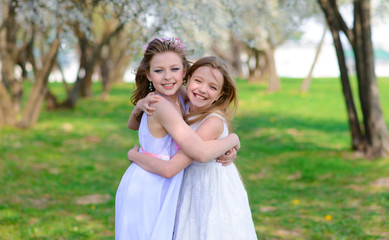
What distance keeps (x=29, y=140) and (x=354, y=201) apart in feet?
25.8

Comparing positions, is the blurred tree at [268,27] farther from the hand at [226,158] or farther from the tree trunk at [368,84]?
the hand at [226,158]

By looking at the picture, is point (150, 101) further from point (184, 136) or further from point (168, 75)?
point (184, 136)

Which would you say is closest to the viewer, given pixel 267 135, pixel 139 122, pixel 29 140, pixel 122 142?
pixel 139 122

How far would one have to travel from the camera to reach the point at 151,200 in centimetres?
285

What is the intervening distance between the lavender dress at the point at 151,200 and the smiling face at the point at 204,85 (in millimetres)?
306

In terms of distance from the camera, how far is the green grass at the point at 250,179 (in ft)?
18.3

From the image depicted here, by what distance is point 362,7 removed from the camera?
8.44 m

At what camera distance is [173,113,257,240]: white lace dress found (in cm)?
293

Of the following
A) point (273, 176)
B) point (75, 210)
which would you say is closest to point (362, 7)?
point (273, 176)

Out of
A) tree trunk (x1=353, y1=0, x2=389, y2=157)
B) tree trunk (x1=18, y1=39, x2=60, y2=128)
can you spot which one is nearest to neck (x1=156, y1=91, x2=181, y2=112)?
tree trunk (x1=353, y1=0, x2=389, y2=157)

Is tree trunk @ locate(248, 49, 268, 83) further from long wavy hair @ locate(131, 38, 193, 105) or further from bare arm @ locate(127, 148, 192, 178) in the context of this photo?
bare arm @ locate(127, 148, 192, 178)

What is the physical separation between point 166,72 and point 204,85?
0.25 m

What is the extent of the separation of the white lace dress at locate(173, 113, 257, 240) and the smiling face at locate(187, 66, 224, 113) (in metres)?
0.12

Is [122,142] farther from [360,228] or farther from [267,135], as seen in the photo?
[360,228]
